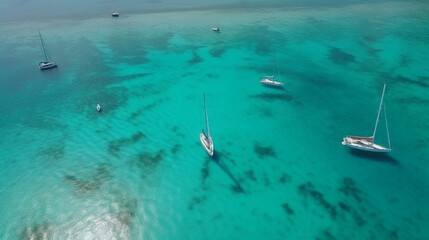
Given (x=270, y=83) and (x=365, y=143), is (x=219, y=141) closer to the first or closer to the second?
(x=365, y=143)

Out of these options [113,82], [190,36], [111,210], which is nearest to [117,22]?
[190,36]

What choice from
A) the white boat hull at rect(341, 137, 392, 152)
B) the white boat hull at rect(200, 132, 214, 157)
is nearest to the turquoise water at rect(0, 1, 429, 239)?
the white boat hull at rect(341, 137, 392, 152)

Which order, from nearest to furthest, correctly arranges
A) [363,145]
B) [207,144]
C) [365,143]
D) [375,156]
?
[375,156], [363,145], [365,143], [207,144]

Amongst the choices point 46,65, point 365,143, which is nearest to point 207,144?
point 365,143

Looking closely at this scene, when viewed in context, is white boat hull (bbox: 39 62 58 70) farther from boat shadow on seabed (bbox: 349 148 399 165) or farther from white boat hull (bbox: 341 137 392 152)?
boat shadow on seabed (bbox: 349 148 399 165)

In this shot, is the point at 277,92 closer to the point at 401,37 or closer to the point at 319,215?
the point at 319,215

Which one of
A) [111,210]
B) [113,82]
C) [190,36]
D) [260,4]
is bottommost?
[111,210]

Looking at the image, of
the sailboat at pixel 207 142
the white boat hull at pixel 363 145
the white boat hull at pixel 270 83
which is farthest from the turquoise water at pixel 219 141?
the white boat hull at pixel 270 83
